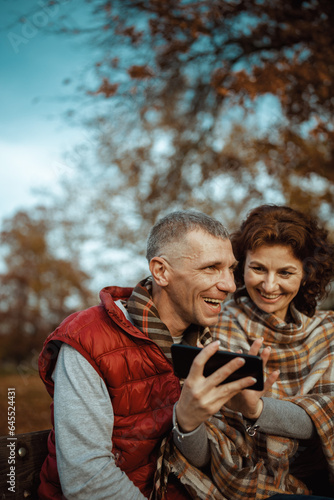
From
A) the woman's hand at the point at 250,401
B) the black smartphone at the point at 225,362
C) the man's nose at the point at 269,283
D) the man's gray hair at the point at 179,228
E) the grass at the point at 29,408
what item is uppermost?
the man's gray hair at the point at 179,228

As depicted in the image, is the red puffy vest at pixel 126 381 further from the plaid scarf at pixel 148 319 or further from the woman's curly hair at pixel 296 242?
the woman's curly hair at pixel 296 242

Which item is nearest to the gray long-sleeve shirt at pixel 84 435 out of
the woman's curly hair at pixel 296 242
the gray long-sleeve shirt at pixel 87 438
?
the gray long-sleeve shirt at pixel 87 438

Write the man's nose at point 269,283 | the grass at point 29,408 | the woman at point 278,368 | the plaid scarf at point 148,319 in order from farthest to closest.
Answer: the grass at point 29,408 < the man's nose at point 269,283 < the plaid scarf at point 148,319 < the woman at point 278,368

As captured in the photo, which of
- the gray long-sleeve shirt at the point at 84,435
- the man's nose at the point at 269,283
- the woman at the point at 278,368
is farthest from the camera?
the man's nose at the point at 269,283

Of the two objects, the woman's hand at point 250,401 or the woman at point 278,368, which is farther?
the woman at point 278,368

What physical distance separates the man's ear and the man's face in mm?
24

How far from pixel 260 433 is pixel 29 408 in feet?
18.5

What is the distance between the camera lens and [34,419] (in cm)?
644

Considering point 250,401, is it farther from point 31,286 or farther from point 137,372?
point 31,286

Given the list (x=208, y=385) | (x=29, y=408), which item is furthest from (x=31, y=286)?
(x=208, y=385)

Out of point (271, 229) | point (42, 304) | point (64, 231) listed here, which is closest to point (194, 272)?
point (271, 229)

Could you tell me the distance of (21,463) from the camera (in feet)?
6.38

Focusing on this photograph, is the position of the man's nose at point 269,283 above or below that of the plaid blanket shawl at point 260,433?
above

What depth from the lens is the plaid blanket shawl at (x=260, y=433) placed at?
1.94 metres
